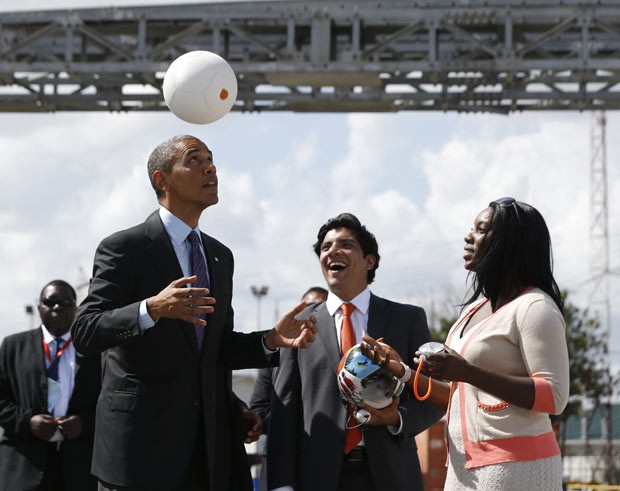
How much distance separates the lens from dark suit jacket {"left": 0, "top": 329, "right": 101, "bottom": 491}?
28.8 feet

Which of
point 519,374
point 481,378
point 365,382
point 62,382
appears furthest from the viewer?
point 62,382

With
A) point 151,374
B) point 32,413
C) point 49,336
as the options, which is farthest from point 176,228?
point 49,336

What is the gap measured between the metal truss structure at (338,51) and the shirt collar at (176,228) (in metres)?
10.5

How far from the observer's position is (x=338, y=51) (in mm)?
17422

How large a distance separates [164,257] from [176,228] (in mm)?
198

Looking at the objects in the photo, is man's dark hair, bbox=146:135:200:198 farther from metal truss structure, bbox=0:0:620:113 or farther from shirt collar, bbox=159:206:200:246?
metal truss structure, bbox=0:0:620:113

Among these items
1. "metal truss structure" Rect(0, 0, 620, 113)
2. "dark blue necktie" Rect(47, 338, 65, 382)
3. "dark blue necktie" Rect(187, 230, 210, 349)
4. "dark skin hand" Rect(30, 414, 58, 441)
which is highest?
"metal truss structure" Rect(0, 0, 620, 113)

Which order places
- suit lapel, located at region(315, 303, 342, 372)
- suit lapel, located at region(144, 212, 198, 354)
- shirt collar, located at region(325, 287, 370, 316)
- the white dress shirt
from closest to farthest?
suit lapel, located at region(144, 212, 198, 354)
suit lapel, located at region(315, 303, 342, 372)
shirt collar, located at region(325, 287, 370, 316)
the white dress shirt

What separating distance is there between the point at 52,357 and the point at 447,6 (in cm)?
936

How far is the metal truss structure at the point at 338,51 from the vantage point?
16812mm

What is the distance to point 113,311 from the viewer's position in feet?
19.7

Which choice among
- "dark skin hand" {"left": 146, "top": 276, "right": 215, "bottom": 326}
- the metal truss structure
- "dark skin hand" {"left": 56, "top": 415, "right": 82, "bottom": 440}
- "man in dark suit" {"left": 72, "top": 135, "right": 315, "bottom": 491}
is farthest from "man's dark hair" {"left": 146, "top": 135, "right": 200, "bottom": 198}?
the metal truss structure

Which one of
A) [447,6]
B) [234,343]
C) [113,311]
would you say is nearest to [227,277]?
[234,343]

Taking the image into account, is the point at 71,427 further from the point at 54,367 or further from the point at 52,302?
the point at 52,302
